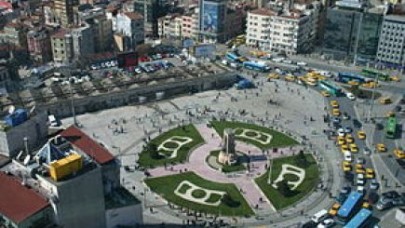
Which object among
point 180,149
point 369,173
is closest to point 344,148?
point 369,173

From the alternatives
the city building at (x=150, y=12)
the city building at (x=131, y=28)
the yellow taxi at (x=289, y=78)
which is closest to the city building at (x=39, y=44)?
the city building at (x=131, y=28)

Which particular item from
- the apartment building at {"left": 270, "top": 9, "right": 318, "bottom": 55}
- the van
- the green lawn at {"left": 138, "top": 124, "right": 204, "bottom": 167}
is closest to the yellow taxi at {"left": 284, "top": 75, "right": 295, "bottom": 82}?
the apartment building at {"left": 270, "top": 9, "right": 318, "bottom": 55}

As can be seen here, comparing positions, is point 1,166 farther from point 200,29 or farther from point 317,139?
point 200,29

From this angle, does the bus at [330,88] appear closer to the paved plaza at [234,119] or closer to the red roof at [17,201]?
the paved plaza at [234,119]

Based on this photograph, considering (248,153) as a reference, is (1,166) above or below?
above

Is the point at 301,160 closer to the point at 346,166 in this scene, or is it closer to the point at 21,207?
the point at 346,166

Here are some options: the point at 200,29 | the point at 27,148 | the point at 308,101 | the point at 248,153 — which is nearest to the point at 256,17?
the point at 200,29
